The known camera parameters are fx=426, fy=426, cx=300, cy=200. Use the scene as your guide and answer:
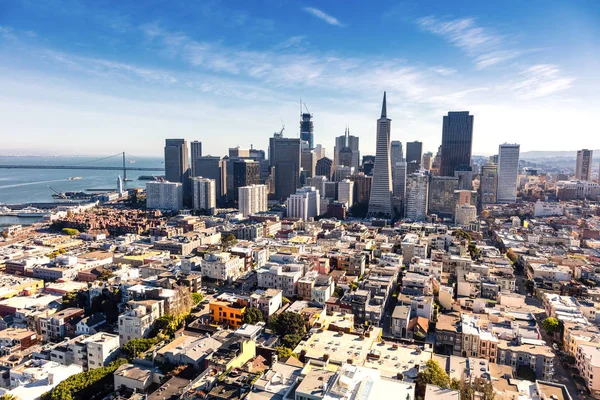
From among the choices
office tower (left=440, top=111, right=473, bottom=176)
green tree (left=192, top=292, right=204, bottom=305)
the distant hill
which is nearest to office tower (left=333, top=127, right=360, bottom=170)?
office tower (left=440, top=111, right=473, bottom=176)

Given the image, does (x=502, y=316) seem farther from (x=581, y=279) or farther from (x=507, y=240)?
(x=507, y=240)

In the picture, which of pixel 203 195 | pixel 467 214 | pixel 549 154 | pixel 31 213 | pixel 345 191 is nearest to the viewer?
pixel 467 214

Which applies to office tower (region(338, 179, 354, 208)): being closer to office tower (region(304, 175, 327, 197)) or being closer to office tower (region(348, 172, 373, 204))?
office tower (region(348, 172, 373, 204))

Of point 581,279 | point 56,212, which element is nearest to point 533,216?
point 581,279

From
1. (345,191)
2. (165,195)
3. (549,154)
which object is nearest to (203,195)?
(165,195)

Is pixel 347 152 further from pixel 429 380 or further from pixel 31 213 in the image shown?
pixel 429 380

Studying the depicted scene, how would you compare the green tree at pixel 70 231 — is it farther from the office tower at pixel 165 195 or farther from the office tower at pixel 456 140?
the office tower at pixel 456 140
